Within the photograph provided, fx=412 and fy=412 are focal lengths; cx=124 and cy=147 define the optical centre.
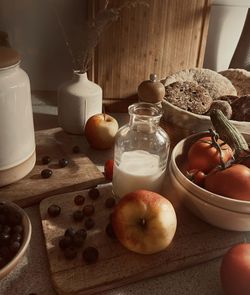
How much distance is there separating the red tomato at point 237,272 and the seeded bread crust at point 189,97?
0.38 metres

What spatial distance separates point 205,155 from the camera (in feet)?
2.42

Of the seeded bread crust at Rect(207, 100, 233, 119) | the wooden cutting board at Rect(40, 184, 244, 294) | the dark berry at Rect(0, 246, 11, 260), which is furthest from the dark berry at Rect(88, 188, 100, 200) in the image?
the seeded bread crust at Rect(207, 100, 233, 119)

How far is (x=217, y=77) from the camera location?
1004 millimetres

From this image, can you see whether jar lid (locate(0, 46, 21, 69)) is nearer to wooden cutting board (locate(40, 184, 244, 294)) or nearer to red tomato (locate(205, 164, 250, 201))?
wooden cutting board (locate(40, 184, 244, 294))

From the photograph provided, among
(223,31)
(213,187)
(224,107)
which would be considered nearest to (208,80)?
(224,107)

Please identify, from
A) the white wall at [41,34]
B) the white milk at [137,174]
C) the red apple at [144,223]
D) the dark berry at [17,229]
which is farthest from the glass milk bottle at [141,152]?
the white wall at [41,34]

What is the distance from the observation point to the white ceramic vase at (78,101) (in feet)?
3.08

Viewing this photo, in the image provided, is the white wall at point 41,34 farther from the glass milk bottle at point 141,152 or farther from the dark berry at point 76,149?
the glass milk bottle at point 141,152

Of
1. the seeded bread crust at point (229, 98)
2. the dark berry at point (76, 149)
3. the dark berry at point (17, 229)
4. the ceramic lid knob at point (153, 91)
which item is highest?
the ceramic lid knob at point (153, 91)

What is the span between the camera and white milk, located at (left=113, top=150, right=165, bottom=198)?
0.73m

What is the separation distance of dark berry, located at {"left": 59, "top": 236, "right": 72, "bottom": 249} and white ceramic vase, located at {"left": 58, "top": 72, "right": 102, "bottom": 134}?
1.28 ft

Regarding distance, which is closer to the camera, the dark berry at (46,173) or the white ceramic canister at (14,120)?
the white ceramic canister at (14,120)

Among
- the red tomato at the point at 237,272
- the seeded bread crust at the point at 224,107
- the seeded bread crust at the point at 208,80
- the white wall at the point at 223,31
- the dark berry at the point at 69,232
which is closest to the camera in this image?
the red tomato at the point at 237,272

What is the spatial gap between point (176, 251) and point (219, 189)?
0.12m
